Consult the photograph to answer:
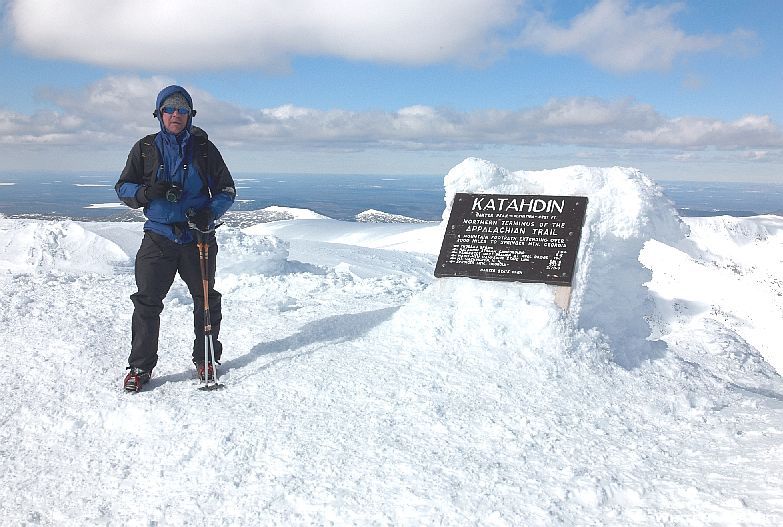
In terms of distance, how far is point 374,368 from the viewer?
472cm

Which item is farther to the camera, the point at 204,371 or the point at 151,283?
the point at 204,371

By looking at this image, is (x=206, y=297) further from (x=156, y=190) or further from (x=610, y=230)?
(x=610, y=230)

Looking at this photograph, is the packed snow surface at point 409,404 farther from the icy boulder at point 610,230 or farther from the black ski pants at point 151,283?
the black ski pants at point 151,283

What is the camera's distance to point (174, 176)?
4168 millimetres

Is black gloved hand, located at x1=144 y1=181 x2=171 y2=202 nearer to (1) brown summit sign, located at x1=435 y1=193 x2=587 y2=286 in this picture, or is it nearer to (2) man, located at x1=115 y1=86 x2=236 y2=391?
(2) man, located at x1=115 y1=86 x2=236 y2=391

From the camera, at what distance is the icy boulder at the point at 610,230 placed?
583 cm

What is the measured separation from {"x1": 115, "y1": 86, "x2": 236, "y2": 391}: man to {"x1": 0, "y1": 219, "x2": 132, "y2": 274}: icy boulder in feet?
16.7

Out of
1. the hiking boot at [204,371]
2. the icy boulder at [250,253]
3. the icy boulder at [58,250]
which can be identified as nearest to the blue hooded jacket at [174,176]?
the hiking boot at [204,371]

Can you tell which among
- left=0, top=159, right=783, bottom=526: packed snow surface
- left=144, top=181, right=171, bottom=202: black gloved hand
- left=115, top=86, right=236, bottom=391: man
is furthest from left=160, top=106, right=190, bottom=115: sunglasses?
left=0, top=159, right=783, bottom=526: packed snow surface

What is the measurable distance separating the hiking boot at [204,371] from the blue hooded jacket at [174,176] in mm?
1069

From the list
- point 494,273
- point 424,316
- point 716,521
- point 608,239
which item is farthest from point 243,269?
point 716,521

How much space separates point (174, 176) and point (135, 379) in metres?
1.66

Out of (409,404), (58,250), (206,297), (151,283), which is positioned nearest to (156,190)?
(151,283)

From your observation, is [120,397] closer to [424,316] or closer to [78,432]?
[78,432]
